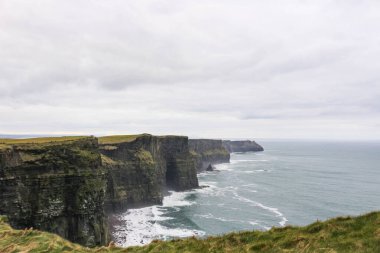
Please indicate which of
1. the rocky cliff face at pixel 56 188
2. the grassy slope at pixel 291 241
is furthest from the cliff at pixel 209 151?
the grassy slope at pixel 291 241

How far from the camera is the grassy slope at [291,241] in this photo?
11.8m

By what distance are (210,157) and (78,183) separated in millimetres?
132837

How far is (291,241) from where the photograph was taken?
1324cm

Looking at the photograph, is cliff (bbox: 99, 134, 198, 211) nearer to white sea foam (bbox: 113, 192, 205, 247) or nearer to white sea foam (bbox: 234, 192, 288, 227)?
white sea foam (bbox: 113, 192, 205, 247)

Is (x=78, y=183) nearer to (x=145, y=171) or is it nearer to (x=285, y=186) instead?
(x=145, y=171)

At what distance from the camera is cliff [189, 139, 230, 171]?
552 ft

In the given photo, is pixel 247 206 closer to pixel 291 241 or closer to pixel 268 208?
pixel 268 208

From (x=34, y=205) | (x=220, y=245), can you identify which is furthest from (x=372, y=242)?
(x=34, y=205)

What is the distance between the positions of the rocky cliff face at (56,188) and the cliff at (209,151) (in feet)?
378

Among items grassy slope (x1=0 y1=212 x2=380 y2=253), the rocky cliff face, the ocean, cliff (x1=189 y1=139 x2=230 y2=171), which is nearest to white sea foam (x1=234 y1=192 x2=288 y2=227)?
the ocean

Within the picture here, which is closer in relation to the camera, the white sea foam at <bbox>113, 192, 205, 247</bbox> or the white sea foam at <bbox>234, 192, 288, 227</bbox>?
the white sea foam at <bbox>113, 192, 205, 247</bbox>

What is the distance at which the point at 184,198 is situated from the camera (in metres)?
88.6

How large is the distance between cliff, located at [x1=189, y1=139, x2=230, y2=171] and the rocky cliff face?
378 ft

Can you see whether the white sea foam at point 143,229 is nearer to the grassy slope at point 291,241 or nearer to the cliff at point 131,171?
the cliff at point 131,171
